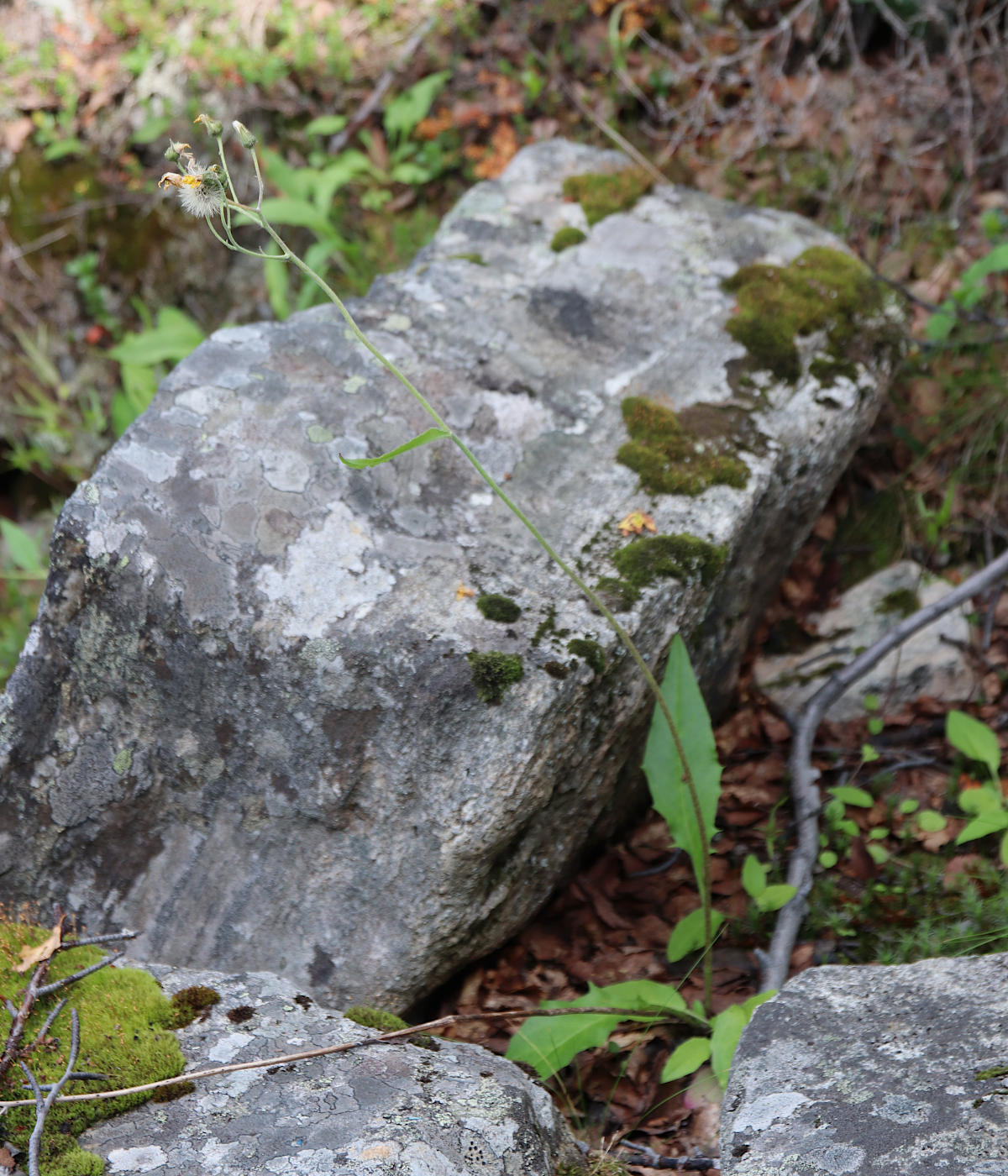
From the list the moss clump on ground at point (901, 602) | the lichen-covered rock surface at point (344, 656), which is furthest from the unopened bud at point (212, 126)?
the moss clump on ground at point (901, 602)

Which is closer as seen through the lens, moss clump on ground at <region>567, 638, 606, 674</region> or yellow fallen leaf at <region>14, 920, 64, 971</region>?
yellow fallen leaf at <region>14, 920, 64, 971</region>

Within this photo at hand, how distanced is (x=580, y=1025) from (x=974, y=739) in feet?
4.59

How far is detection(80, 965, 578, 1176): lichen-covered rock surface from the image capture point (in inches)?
61.3

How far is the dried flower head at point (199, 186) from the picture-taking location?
5.43 feet

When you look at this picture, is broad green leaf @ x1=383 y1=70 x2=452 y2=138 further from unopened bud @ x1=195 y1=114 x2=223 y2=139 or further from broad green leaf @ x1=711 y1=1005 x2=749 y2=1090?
broad green leaf @ x1=711 y1=1005 x2=749 y2=1090

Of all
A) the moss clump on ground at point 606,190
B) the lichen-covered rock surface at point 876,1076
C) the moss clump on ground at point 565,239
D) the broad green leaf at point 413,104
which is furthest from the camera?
the broad green leaf at point 413,104

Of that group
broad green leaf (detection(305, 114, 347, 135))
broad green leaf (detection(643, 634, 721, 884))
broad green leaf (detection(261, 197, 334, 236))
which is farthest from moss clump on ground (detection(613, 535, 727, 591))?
broad green leaf (detection(305, 114, 347, 135))

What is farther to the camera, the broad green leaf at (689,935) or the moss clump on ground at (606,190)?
the moss clump on ground at (606,190)

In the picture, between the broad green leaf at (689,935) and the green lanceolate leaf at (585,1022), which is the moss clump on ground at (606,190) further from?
the green lanceolate leaf at (585,1022)

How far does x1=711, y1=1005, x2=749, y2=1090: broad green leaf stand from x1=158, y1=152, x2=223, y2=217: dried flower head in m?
2.05

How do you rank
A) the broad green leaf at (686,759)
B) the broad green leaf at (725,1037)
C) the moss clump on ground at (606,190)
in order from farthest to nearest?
the moss clump on ground at (606,190) < the broad green leaf at (686,759) < the broad green leaf at (725,1037)

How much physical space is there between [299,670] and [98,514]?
2.17 ft

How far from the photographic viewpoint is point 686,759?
2338 mm

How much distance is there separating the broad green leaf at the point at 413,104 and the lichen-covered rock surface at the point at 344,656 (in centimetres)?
243
